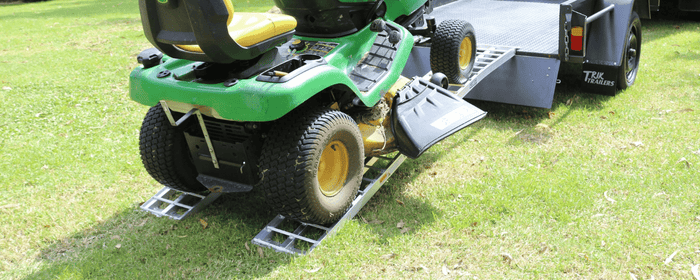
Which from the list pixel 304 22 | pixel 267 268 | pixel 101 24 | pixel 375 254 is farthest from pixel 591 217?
pixel 101 24

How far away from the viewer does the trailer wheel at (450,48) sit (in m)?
3.84

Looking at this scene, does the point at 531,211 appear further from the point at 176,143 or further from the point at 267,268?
the point at 176,143

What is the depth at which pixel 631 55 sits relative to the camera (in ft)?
16.9

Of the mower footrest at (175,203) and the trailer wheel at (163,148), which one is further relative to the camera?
the mower footrest at (175,203)

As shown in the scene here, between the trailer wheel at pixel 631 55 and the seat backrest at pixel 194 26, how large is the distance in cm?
398

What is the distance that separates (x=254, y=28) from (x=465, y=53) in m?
2.31

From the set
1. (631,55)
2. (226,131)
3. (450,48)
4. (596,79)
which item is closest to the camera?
(226,131)

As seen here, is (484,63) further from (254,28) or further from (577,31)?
(254,28)

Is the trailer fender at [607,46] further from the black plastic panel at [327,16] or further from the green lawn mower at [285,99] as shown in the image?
the black plastic panel at [327,16]

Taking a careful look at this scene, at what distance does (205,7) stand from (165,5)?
0.24 metres

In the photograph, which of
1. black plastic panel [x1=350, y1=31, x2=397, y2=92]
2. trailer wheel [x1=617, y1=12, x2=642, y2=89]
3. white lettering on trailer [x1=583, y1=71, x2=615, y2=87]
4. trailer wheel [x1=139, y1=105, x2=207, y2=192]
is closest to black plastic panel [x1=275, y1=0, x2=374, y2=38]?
black plastic panel [x1=350, y1=31, x2=397, y2=92]

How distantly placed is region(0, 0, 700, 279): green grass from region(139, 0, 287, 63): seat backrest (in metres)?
1.18

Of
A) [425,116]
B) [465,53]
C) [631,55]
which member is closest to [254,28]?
[425,116]

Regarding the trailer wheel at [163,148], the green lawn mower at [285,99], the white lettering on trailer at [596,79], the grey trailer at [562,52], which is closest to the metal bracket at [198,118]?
the green lawn mower at [285,99]
